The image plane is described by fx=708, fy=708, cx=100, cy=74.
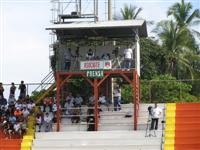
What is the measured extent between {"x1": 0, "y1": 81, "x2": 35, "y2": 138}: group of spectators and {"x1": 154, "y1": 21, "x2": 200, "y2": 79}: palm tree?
18.6 metres

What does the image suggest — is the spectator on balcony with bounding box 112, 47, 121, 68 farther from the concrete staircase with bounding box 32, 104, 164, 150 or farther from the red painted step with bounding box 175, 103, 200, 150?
the red painted step with bounding box 175, 103, 200, 150

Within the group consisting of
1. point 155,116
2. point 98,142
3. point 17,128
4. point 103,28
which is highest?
point 103,28

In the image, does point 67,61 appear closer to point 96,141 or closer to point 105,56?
point 105,56

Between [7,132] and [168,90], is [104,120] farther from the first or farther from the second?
[168,90]

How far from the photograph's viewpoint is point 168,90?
3794 centimetres

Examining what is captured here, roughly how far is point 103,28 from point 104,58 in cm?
129

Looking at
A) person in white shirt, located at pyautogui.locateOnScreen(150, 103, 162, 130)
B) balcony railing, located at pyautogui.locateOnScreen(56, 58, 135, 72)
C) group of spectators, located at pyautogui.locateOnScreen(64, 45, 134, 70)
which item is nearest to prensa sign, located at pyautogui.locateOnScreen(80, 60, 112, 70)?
balcony railing, located at pyautogui.locateOnScreen(56, 58, 135, 72)

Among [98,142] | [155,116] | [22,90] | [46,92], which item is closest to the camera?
[98,142]

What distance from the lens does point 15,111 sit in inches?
1199

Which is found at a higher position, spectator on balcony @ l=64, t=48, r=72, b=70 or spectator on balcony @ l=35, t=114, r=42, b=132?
spectator on balcony @ l=64, t=48, r=72, b=70

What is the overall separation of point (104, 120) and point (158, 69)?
737 inches

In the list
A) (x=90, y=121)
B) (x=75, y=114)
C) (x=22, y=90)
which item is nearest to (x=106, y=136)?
(x=90, y=121)

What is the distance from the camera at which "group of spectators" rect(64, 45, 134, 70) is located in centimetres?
3030

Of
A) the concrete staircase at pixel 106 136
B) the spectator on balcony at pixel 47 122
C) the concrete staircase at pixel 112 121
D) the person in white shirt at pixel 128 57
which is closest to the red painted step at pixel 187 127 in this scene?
the concrete staircase at pixel 106 136
